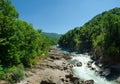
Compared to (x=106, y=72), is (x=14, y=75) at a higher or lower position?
higher

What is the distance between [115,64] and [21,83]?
121ft

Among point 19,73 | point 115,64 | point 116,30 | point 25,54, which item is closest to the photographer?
point 19,73

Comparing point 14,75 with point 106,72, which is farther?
point 106,72

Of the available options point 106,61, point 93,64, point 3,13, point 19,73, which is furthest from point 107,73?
point 3,13

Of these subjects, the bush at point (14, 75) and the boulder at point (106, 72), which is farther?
Result: the boulder at point (106, 72)

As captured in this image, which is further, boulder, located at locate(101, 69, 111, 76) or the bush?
boulder, located at locate(101, 69, 111, 76)

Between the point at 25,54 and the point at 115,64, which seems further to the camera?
the point at 115,64

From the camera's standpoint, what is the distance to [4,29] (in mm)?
54750

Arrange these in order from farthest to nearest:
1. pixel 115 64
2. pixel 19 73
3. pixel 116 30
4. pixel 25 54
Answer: pixel 116 30 → pixel 115 64 → pixel 25 54 → pixel 19 73

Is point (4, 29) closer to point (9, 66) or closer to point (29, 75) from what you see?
point (9, 66)

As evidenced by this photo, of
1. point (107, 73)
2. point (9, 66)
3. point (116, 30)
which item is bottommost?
point (107, 73)

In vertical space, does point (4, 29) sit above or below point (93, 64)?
above

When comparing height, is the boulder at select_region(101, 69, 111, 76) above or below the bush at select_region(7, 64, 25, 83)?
below

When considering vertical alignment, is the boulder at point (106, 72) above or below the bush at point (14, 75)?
below
